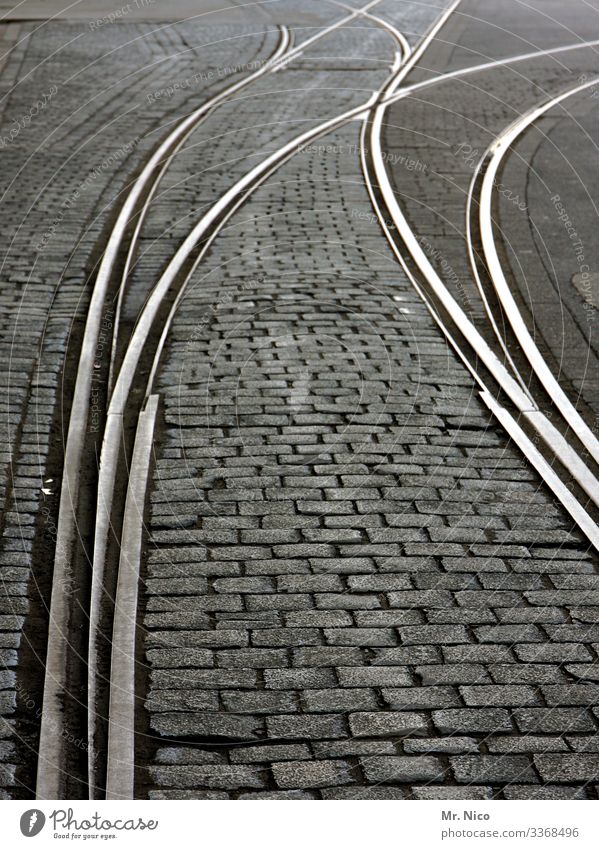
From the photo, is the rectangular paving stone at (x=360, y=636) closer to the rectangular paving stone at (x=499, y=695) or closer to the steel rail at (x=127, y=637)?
the rectangular paving stone at (x=499, y=695)

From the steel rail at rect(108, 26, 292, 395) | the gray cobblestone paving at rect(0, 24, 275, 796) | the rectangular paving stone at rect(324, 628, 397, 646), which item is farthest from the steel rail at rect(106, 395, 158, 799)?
the steel rail at rect(108, 26, 292, 395)

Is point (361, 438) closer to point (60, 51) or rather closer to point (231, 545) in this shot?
point (231, 545)

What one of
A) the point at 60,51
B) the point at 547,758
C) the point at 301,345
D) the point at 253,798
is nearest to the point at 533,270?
the point at 301,345

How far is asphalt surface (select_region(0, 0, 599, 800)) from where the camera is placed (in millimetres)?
3830

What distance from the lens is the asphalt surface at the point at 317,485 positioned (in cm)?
383

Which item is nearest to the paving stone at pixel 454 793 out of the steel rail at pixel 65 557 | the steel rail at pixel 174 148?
the steel rail at pixel 65 557

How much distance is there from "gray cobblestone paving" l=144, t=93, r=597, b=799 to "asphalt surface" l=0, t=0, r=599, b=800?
0.01 m

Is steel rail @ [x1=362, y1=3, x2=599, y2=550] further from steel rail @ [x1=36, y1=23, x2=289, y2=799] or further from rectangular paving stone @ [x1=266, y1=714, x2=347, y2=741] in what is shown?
steel rail @ [x1=36, y1=23, x2=289, y2=799]

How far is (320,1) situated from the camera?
18156 mm

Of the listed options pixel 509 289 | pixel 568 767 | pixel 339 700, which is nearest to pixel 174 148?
pixel 509 289

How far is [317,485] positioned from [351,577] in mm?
785

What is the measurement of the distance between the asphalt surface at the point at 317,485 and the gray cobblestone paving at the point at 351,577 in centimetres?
1

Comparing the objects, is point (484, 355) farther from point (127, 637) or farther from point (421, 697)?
point (127, 637)

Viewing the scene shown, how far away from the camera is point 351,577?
15.2 ft
